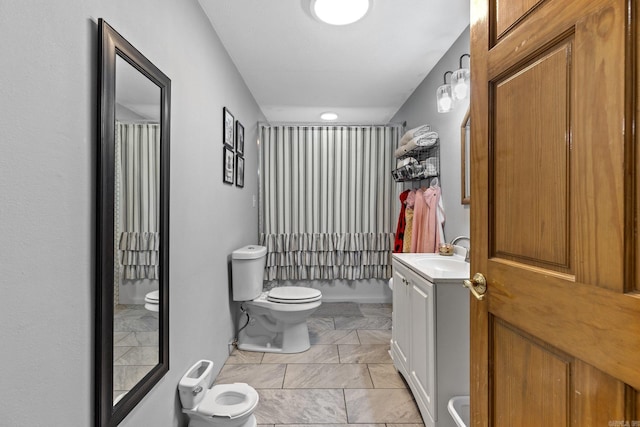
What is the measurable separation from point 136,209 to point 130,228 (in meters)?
0.08

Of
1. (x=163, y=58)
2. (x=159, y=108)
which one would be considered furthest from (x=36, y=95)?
(x=163, y=58)

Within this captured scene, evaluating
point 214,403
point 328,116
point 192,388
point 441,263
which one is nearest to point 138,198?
point 192,388

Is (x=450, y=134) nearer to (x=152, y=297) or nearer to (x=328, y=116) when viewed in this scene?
(x=328, y=116)

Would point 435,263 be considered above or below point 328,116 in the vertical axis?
below

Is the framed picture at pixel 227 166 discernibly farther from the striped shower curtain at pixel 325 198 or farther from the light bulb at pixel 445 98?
the light bulb at pixel 445 98

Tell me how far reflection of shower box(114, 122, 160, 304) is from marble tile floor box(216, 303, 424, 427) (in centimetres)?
115

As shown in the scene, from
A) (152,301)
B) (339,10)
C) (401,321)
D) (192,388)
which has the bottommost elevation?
(192,388)

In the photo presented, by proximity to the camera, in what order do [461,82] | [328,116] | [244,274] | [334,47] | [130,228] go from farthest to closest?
[328,116]
[244,274]
[334,47]
[461,82]
[130,228]

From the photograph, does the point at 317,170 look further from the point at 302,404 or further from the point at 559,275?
the point at 559,275

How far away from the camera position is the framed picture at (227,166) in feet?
7.84

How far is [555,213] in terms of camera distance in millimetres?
780

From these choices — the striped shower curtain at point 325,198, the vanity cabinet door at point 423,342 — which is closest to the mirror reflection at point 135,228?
the vanity cabinet door at point 423,342

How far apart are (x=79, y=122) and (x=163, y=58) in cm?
70

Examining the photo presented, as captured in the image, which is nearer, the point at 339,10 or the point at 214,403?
the point at 214,403
